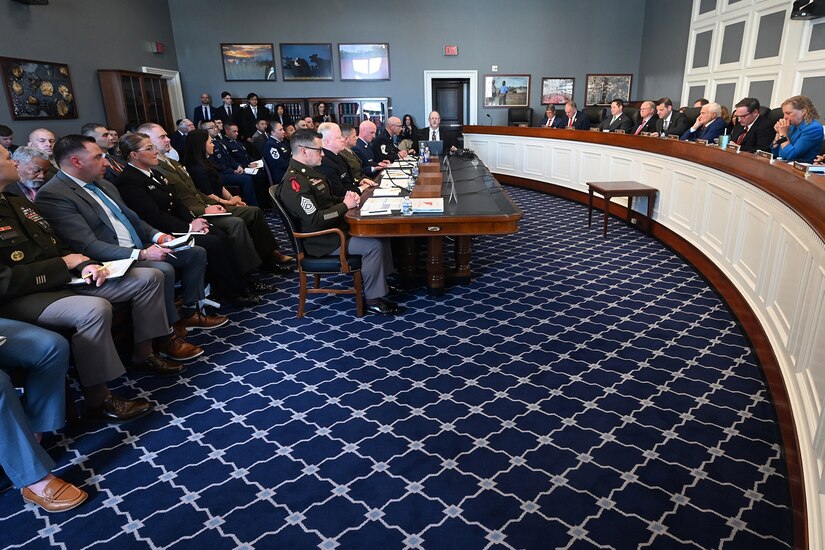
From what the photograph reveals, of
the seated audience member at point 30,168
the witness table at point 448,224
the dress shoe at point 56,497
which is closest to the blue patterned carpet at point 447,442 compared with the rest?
the dress shoe at point 56,497

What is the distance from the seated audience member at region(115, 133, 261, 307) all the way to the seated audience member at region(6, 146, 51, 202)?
1.57 feet

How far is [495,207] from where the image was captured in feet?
12.0

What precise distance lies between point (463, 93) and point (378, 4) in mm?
2578

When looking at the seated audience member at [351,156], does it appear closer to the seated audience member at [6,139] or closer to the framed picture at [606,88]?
the seated audience member at [6,139]

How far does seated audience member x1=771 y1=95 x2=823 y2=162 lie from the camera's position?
4277mm

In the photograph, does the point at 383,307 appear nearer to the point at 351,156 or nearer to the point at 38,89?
the point at 351,156

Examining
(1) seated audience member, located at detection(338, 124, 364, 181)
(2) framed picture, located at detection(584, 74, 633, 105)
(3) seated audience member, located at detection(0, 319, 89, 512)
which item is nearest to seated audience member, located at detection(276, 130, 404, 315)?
(3) seated audience member, located at detection(0, 319, 89, 512)

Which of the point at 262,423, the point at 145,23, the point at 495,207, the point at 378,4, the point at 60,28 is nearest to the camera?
the point at 262,423

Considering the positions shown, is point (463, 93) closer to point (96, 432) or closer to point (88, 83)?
point (88, 83)

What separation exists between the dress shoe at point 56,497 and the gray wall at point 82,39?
18.1ft

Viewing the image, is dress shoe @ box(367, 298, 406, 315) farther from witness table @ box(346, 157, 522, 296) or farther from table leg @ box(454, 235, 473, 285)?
table leg @ box(454, 235, 473, 285)

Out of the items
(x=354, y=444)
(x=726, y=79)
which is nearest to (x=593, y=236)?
(x=354, y=444)

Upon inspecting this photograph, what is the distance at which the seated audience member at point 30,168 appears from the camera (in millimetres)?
3336

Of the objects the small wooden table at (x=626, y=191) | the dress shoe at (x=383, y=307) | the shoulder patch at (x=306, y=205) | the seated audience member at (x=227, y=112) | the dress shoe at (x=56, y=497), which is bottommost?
the dress shoe at (x=56, y=497)
